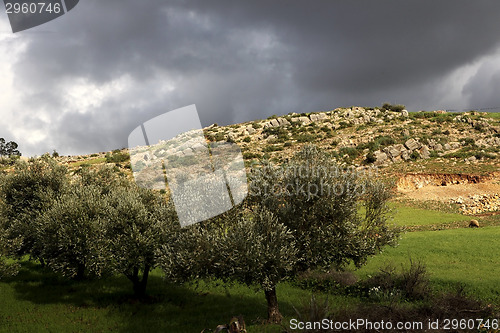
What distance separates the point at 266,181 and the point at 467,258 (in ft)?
92.1

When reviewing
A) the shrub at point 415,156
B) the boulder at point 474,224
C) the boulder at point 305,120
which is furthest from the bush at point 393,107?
the boulder at point 474,224

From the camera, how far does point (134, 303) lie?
96.0ft

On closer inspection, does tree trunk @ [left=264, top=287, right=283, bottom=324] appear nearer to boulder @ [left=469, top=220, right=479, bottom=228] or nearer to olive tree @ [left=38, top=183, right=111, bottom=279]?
olive tree @ [left=38, top=183, right=111, bottom=279]

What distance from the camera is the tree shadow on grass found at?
24.5 m

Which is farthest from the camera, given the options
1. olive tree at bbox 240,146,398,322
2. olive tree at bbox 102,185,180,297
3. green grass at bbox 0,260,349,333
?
olive tree at bbox 102,185,180,297

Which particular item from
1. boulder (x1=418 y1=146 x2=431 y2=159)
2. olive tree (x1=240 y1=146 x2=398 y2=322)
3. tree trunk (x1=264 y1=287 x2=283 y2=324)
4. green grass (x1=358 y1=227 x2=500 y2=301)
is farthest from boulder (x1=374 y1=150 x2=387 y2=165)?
tree trunk (x1=264 y1=287 x2=283 y2=324)

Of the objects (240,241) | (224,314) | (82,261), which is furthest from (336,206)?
(82,261)

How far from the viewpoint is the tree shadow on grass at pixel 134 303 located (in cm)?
2448

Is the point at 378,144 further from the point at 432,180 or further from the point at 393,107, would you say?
the point at 393,107

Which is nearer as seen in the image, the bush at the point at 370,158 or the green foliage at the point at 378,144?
the bush at the point at 370,158

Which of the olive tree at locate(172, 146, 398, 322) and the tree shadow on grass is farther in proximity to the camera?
the tree shadow on grass

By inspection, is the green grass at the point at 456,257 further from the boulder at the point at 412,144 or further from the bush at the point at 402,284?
the boulder at the point at 412,144

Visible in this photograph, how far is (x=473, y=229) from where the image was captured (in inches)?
1762

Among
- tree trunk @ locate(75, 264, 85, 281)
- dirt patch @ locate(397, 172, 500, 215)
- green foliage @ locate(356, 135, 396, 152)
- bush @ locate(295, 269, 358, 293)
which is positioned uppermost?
green foliage @ locate(356, 135, 396, 152)
